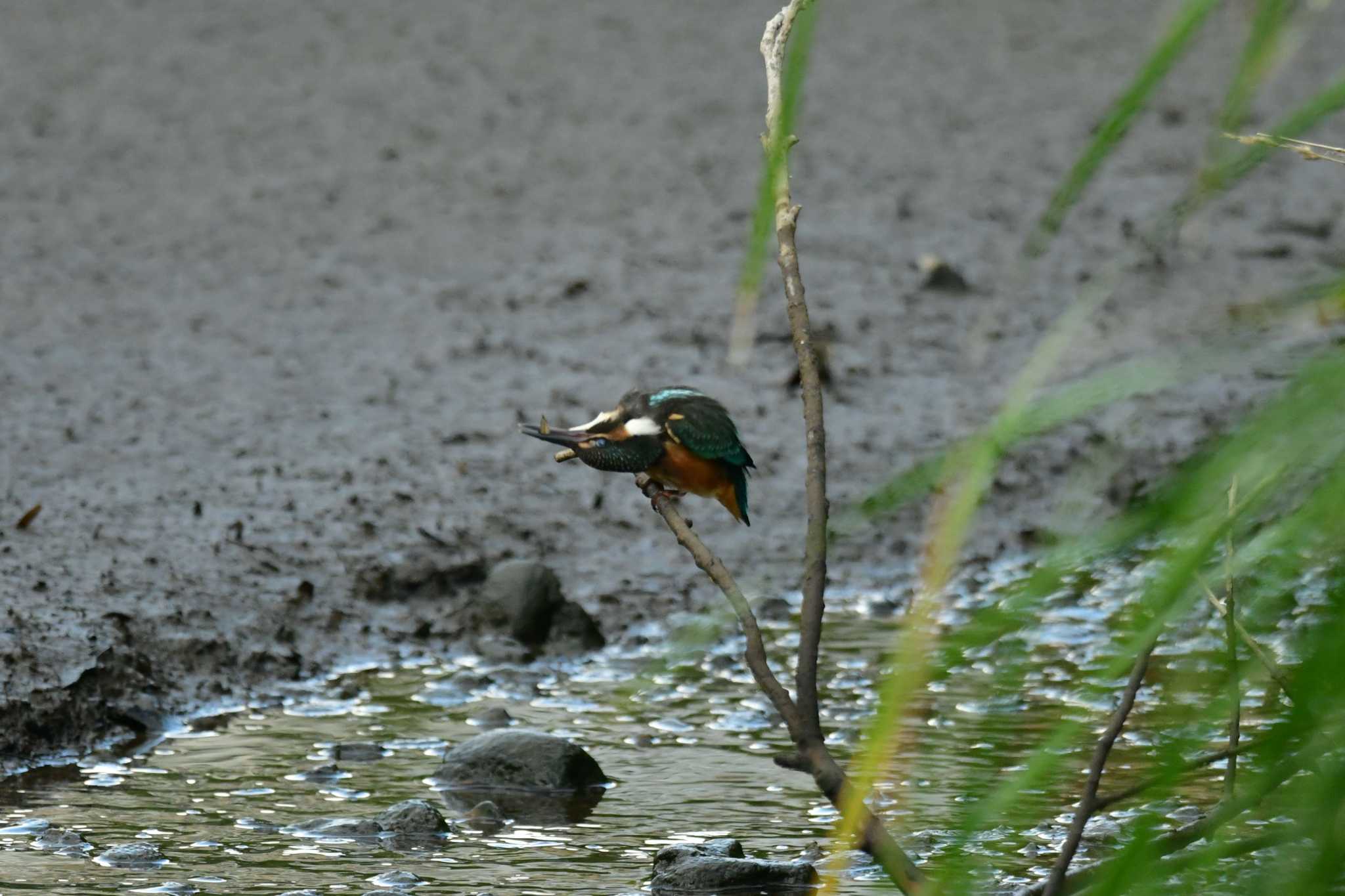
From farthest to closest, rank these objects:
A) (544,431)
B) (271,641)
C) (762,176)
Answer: (271,641)
(544,431)
(762,176)

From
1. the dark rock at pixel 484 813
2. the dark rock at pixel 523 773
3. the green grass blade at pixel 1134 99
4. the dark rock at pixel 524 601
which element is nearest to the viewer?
the green grass blade at pixel 1134 99

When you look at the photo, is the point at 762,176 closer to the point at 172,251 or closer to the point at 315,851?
the point at 315,851

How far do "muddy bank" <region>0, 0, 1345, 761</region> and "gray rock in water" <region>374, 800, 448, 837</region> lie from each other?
2.67 ft

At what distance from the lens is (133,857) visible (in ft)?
9.46

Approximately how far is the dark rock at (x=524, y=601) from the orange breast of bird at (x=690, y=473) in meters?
1.51

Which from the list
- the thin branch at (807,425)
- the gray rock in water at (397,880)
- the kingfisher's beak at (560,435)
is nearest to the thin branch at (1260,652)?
the thin branch at (807,425)

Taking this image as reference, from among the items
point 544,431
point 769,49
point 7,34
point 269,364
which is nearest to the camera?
point 769,49

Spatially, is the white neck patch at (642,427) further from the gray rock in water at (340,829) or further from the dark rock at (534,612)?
the dark rock at (534,612)

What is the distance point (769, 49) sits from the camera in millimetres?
1709

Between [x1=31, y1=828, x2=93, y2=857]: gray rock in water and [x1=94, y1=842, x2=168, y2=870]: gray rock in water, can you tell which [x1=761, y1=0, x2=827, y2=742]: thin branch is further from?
[x1=31, y1=828, x2=93, y2=857]: gray rock in water

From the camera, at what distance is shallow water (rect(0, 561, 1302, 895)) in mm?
2859

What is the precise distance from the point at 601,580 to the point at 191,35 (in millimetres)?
6364

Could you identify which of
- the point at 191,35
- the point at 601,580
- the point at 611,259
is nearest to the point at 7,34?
the point at 191,35

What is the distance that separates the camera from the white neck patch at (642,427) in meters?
2.48
